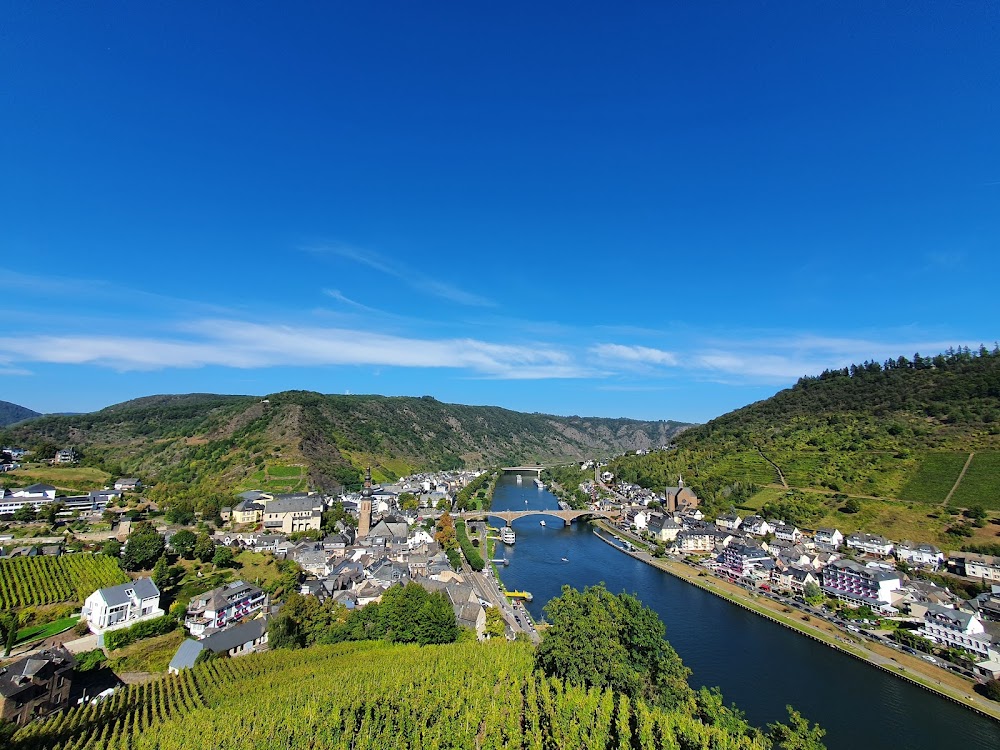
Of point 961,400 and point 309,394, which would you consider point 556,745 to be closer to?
point 961,400

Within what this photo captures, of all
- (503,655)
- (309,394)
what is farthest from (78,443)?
(503,655)

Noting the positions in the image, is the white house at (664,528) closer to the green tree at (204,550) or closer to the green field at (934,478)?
the green field at (934,478)

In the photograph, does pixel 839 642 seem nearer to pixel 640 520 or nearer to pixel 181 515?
pixel 640 520

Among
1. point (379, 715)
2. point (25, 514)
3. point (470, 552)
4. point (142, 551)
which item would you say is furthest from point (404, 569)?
point (25, 514)

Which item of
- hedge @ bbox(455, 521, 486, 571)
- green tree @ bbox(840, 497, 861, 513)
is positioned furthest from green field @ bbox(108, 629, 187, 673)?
green tree @ bbox(840, 497, 861, 513)

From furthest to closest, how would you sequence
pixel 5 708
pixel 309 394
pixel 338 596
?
pixel 309 394 → pixel 338 596 → pixel 5 708

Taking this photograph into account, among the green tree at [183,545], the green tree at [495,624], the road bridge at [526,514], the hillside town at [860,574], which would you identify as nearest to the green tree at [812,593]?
the hillside town at [860,574]
